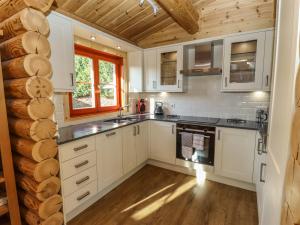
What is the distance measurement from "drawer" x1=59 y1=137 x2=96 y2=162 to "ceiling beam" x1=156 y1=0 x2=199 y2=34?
5.86 feet

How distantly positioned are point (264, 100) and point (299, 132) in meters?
2.55

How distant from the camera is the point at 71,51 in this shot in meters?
2.06

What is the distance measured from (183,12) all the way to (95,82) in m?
1.77

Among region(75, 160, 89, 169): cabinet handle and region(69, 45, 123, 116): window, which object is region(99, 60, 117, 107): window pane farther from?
region(75, 160, 89, 169): cabinet handle

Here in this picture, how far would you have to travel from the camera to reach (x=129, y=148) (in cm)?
266

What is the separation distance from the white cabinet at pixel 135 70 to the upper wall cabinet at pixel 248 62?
1543mm

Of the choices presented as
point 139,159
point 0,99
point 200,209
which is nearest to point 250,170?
point 200,209

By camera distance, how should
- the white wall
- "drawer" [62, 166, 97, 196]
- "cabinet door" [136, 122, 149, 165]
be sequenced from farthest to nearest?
"cabinet door" [136, 122, 149, 165] < "drawer" [62, 166, 97, 196] < the white wall

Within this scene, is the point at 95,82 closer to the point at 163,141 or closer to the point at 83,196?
the point at 163,141

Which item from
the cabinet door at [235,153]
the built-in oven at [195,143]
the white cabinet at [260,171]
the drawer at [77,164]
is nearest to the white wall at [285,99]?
the white cabinet at [260,171]

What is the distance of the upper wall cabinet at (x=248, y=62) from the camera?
2357mm

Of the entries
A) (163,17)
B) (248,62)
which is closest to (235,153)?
(248,62)

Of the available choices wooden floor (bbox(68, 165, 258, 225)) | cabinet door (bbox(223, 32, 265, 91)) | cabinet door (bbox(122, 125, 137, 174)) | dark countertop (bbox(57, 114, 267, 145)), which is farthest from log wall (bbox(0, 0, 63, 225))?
cabinet door (bbox(223, 32, 265, 91))

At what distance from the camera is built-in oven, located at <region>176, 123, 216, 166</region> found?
255 cm
